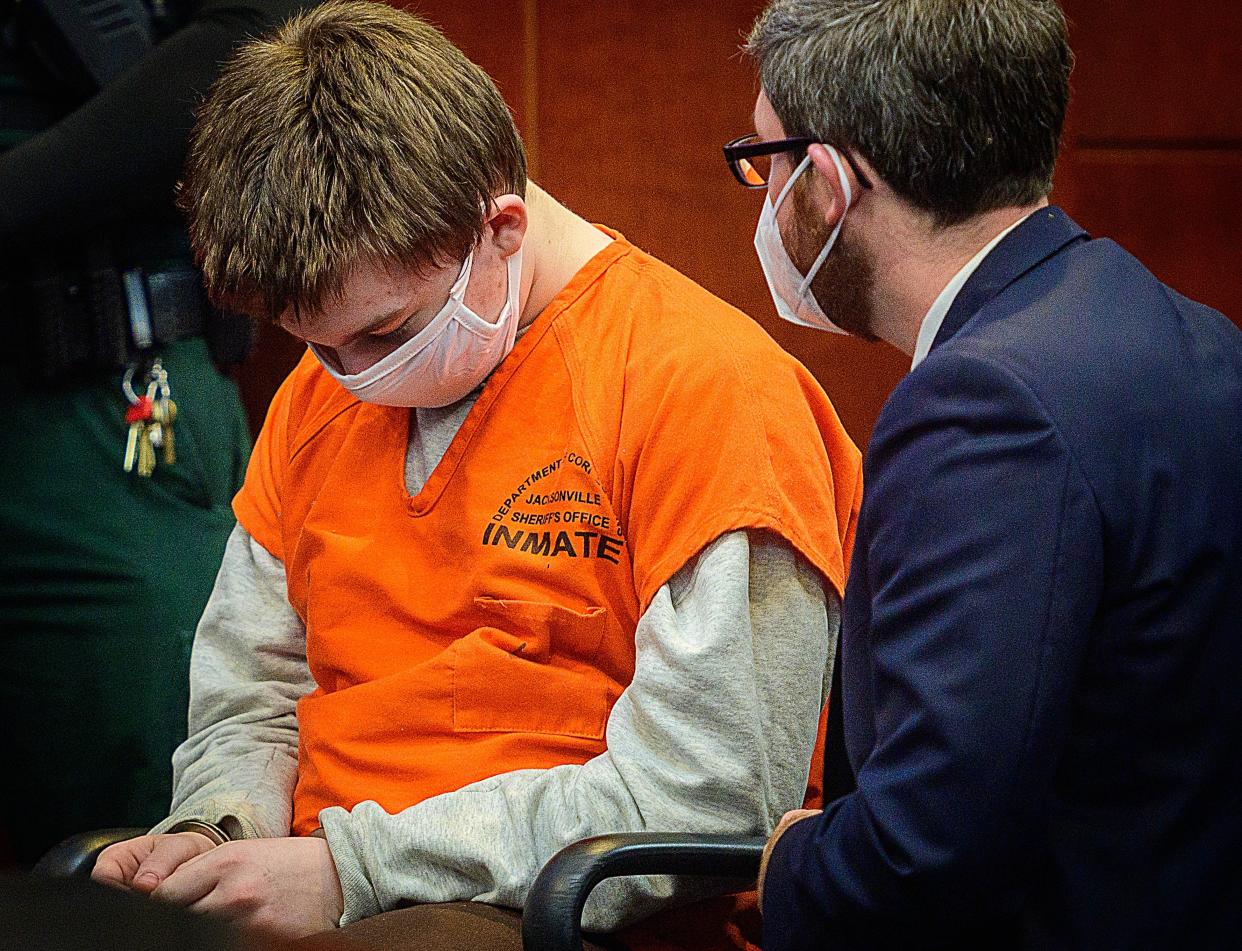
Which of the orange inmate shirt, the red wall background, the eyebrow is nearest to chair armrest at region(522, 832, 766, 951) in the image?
the orange inmate shirt

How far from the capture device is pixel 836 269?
1322 mm

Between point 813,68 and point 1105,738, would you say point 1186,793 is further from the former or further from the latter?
point 813,68

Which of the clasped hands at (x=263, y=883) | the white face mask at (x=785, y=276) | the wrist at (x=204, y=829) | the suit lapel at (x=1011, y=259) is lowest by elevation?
the wrist at (x=204, y=829)

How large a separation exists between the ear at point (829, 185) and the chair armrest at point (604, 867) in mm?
555

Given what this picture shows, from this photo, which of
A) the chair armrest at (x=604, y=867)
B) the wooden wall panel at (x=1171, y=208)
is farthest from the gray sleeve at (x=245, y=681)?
the wooden wall panel at (x=1171, y=208)

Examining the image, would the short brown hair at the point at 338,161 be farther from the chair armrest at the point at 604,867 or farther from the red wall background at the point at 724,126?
the red wall background at the point at 724,126

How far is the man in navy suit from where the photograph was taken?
40.3 inches

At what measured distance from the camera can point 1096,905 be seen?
107 cm

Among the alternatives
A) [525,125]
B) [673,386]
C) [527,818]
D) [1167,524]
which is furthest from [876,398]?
[1167,524]

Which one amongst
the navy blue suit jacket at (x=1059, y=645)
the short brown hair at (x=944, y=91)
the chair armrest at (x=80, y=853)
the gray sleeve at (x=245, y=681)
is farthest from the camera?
the gray sleeve at (x=245, y=681)

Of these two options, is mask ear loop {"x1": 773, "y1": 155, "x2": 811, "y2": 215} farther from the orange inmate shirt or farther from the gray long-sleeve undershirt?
the gray long-sleeve undershirt

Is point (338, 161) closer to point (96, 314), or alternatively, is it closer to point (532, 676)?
point (532, 676)

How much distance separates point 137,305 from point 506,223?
691 millimetres

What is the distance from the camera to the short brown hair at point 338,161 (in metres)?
1.41
